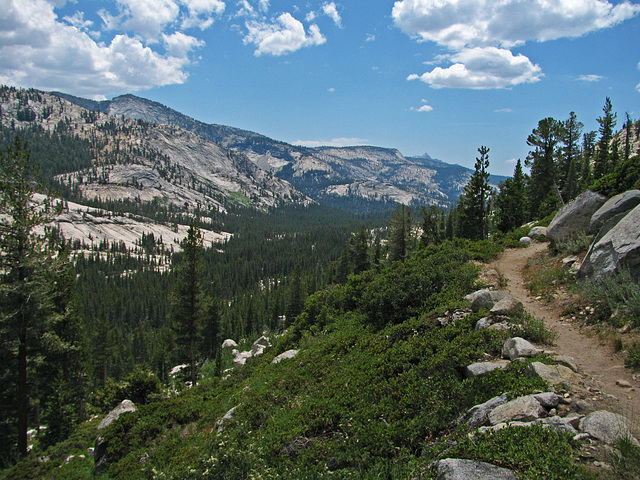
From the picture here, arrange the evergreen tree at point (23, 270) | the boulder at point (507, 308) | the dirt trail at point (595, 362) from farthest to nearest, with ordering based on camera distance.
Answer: the evergreen tree at point (23, 270) < the boulder at point (507, 308) < the dirt trail at point (595, 362)

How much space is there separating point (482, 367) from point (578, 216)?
51.0 feet

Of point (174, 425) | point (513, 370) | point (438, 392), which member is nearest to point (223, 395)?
point (174, 425)

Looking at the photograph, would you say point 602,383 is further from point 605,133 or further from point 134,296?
point 134,296

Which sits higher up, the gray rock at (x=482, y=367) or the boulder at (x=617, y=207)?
the boulder at (x=617, y=207)

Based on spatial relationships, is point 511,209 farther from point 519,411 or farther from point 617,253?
point 519,411

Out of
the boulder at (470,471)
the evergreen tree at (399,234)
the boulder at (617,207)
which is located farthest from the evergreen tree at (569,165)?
the boulder at (470,471)

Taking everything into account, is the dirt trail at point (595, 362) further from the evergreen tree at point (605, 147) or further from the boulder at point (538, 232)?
the evergreen tree at point (605, 147)

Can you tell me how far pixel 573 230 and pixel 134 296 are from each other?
137 metres

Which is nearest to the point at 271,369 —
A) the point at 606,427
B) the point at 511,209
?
the point at 606,427

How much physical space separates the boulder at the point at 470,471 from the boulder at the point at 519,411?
139 cm

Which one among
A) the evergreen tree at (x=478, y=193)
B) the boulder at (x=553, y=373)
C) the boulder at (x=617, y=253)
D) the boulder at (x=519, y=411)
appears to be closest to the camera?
the boulder at (x=519, y=411)

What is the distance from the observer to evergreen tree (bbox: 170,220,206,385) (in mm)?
28250

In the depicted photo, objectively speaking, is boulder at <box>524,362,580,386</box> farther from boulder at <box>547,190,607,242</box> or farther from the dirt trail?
boulder at <box>547,190,607,242</box>

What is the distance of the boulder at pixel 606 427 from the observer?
194 inches
